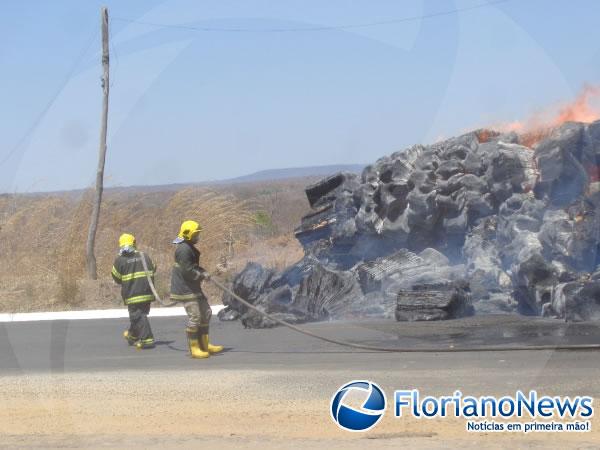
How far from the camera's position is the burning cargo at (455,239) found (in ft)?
47.3

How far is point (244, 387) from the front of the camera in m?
9.96

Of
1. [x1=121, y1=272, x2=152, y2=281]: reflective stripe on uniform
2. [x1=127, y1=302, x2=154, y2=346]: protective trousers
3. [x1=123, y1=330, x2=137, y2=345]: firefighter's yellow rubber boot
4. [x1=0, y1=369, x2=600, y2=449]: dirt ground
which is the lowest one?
[x1=0, y1=369, x2=600, y2=449]: dirt ground

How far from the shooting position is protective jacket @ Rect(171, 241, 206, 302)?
40.3 feet

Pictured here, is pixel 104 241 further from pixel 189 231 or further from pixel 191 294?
pixel 191 294

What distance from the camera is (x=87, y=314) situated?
62.3 feet

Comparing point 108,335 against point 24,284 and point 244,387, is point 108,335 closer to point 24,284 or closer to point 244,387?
point 244,387

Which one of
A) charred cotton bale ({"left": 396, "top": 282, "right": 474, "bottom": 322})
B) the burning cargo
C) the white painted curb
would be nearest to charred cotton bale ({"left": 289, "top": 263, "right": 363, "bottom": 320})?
the burning cargo

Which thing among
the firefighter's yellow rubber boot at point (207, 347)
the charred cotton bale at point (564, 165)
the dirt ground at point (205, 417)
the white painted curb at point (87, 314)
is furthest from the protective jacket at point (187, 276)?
the charred cotton bale at point (564, 165)

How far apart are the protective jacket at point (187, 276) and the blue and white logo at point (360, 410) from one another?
343 cm

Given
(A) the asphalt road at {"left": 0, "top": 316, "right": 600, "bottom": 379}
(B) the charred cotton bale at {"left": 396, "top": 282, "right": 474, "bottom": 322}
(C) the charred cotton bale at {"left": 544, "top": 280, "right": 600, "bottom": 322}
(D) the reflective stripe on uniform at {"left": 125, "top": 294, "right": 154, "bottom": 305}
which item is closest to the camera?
(A) the asphalt road at {"left": 0, "top": 316, "right": 600, "bottom": 379}

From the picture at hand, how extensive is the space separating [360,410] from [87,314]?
37.8 feet

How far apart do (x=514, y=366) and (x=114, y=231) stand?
17579 mm

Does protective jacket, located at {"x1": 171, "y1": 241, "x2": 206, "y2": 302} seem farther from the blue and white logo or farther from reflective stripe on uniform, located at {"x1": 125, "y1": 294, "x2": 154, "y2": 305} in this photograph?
the blue and white logo

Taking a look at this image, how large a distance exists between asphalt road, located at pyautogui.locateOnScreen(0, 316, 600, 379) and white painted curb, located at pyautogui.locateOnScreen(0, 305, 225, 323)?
2346mm
